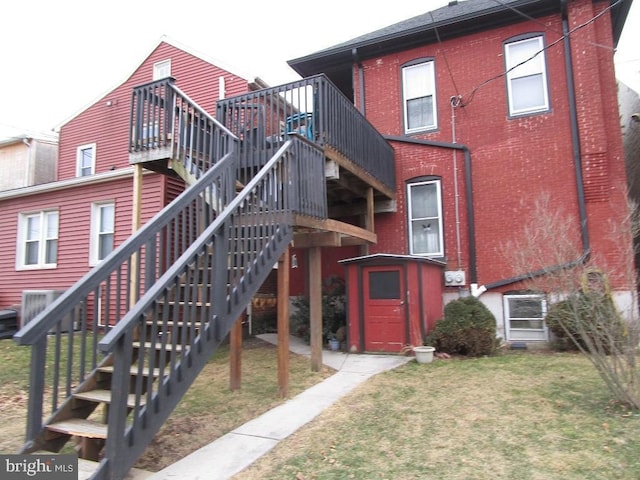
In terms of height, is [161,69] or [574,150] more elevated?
[161,69]

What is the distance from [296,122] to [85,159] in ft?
38.0

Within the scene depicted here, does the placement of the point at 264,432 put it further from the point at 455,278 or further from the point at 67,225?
the point at 67,225

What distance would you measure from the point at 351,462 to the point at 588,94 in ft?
31.3

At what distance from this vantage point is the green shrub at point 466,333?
26.2ft

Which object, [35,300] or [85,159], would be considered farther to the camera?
[85,159]

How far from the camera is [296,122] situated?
28.1ft

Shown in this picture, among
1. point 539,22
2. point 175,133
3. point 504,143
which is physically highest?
point 539,22

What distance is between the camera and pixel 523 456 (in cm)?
367

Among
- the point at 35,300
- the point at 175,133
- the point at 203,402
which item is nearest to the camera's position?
the point at 203,402

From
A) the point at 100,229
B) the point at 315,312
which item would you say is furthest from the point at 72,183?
the point at 315,312

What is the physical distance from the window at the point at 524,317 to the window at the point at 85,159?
584 inches

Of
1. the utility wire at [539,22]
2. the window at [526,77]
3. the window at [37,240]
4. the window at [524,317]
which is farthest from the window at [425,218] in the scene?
the window at [37,240]

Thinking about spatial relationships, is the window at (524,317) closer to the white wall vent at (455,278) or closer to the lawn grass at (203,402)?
the white wall vent at (455,278)

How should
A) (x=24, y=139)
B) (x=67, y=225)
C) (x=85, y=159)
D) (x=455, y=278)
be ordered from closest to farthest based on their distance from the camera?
(x=455, y=278)
(x=67, y=225)
(x=85, y=159)
(x=24, y=139)
